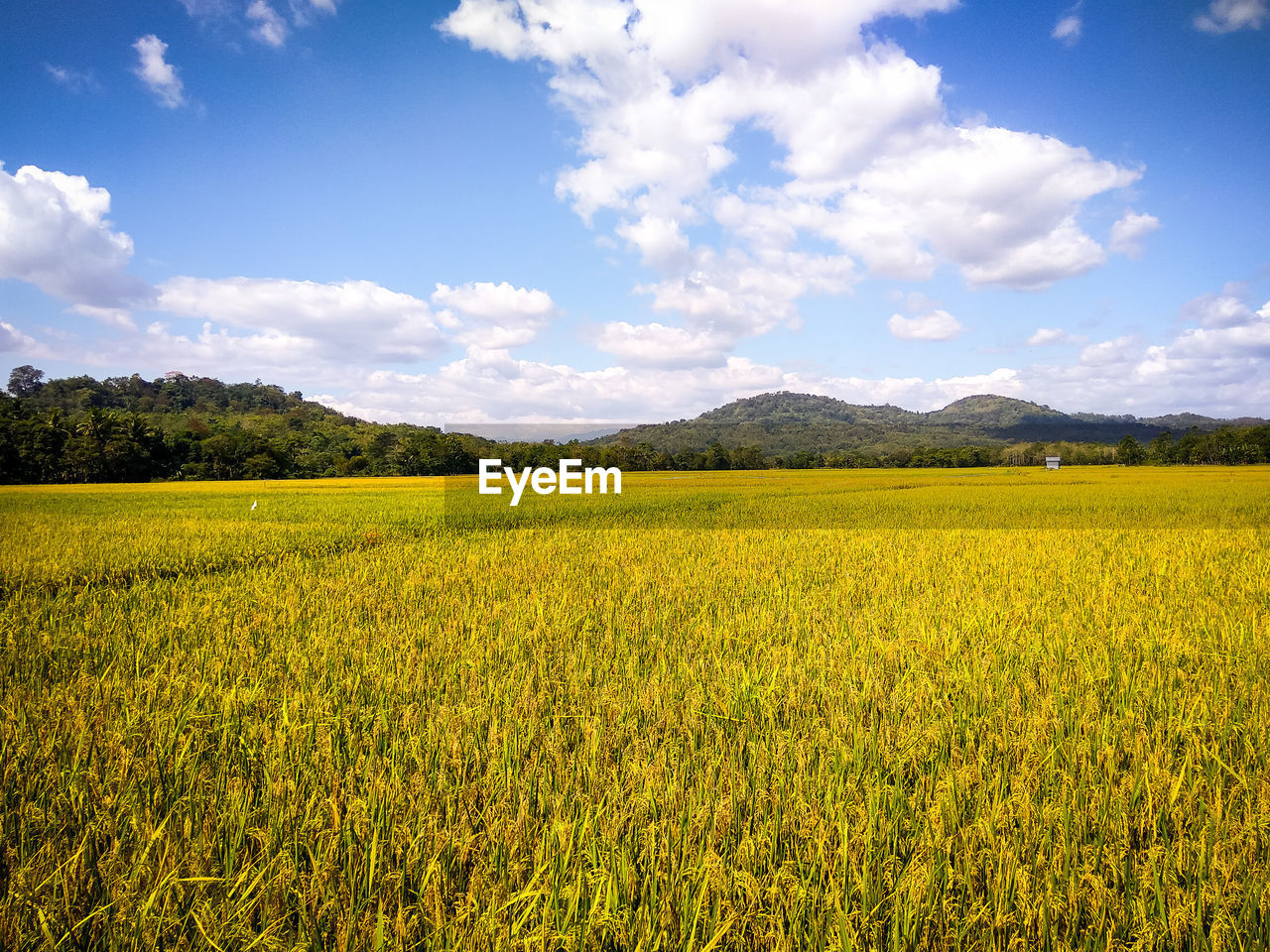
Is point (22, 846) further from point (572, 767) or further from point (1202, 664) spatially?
point (1202, 664)

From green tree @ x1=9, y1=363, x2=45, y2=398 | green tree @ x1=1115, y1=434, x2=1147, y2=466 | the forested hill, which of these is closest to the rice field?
the forested hill

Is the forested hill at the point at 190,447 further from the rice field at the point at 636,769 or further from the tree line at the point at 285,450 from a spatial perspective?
the rice field at the point at 636,769

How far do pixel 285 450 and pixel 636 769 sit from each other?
80668 mm

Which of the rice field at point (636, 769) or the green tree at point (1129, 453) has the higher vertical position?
the green tree at point (1129, 453)

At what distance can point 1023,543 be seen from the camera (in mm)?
9625

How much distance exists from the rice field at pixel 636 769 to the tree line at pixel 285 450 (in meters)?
53.5

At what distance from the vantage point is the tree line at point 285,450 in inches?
2164

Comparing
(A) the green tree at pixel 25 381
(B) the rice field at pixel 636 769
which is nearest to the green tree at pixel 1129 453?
(B) the rice field at pixel 636 769

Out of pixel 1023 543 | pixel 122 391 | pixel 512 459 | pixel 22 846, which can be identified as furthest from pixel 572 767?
pixel 122 391

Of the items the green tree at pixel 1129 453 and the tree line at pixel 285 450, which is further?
the green tree at pixel 1129 453

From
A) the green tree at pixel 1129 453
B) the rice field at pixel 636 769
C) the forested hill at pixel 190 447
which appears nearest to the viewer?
the rice field at pixel 636 769

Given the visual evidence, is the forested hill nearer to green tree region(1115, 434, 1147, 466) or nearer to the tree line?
the tree line

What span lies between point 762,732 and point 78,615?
6.36 metres

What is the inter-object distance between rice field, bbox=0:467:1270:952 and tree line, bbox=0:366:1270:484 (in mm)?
53466
